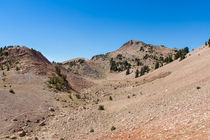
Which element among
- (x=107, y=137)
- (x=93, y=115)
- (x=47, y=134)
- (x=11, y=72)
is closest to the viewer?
(x=107, y=137)

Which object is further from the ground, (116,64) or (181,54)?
(116,64)

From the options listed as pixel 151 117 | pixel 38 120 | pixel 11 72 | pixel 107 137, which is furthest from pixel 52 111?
pixel 11 72

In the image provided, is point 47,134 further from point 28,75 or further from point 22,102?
point 28,75

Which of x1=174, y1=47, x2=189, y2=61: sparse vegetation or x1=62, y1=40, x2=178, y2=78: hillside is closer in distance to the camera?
x1=174, y1=47, x2=189, y2=61: sparse vegetation

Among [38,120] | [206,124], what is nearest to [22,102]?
[38,120]

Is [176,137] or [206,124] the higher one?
[206,124]

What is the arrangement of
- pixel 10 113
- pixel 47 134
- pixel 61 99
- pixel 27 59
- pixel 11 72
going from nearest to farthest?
pixel 47 134 → pixel 10 113 → pixel 61 99 → pixel 11 72 → pixel 27 59

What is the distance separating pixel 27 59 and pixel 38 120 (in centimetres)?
3352

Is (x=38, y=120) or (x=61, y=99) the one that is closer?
(x=38, y=120)

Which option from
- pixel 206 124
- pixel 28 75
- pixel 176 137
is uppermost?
pixel 28 75

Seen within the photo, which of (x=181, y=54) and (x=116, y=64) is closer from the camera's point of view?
(x=181, y=54)

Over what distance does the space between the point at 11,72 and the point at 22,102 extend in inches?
722

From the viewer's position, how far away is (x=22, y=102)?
20500 millimetres

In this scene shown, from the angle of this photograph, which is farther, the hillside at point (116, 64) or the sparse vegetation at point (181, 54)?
the hillside at point (116, 64)
